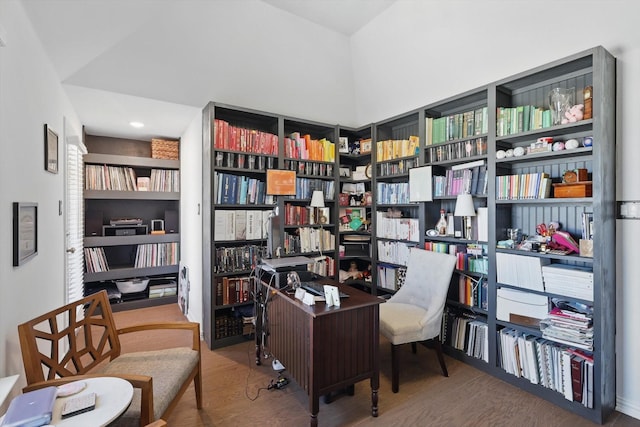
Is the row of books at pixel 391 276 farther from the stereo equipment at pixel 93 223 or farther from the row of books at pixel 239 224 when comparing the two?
the stereo equipment at pixel 93 223

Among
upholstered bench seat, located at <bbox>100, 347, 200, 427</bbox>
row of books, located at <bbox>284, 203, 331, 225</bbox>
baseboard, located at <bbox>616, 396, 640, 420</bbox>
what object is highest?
row of books, located at <bbox>284, 203, 331, 225</bbox>

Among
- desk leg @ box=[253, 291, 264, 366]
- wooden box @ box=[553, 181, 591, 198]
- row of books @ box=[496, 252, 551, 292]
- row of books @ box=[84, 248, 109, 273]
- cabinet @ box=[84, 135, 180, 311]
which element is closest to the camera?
wooden box @ box=[553, 181, 591, 198]

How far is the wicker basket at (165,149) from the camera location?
420 cm

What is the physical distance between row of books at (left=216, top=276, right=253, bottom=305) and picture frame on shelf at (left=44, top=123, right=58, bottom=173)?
165cm

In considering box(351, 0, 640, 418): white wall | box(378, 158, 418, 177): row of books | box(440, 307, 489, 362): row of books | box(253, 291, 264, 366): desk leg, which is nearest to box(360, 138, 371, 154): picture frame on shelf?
box(378, 158, 418, 177): row of books

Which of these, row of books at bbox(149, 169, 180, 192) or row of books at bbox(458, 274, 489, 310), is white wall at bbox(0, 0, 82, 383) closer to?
row of books at bbox(149, 169, 180, 192)

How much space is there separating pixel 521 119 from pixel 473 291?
59.2 inches

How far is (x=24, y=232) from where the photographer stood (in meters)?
1.59

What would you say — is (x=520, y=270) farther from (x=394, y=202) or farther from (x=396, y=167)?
(x=396, y=167)

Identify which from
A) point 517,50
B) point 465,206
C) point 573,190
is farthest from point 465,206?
point 517,50

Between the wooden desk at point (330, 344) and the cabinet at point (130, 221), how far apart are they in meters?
2.78

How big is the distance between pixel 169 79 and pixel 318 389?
2.82 m

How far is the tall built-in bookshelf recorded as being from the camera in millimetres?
1966

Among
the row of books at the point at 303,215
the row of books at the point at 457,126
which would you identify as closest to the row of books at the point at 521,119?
the row of books at the point at 457,126
